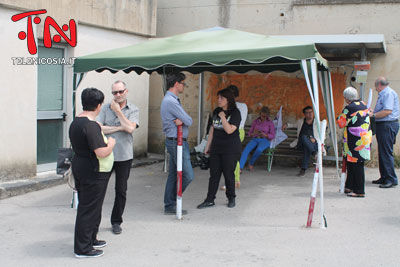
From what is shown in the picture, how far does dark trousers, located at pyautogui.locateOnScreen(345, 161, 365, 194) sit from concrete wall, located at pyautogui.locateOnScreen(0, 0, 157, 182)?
15.9ft

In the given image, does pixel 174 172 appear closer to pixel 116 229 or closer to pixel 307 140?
pixel 116 229

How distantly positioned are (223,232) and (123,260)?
4.39ft

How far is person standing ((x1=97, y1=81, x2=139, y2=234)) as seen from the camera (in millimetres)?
5180

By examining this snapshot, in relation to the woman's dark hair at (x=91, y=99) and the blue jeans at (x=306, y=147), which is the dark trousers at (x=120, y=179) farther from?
the blue jeans at (x=306, y=147)

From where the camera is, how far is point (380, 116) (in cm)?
768

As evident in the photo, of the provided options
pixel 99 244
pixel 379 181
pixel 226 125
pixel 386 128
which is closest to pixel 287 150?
A: pixel 379 181

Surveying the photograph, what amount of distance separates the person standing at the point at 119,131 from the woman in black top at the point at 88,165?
69cm

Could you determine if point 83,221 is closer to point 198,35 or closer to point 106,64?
point 106,64

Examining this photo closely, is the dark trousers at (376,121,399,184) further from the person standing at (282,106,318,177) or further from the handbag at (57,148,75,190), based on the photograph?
the handbag at (57,148,75,190)

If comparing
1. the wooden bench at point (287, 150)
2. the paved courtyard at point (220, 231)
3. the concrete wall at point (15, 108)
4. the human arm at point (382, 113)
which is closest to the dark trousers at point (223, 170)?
the paved courtyard at point (220, 231)

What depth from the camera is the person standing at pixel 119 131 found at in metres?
5.18

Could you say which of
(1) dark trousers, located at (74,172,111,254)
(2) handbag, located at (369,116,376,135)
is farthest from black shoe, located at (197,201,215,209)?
(2) handbag, located at (369,116,376,135)

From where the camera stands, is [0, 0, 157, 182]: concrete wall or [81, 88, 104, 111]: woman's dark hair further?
[0, 0, 157, 182]: concrete wall

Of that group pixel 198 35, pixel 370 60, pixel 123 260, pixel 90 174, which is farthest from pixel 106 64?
pixel 370 60
